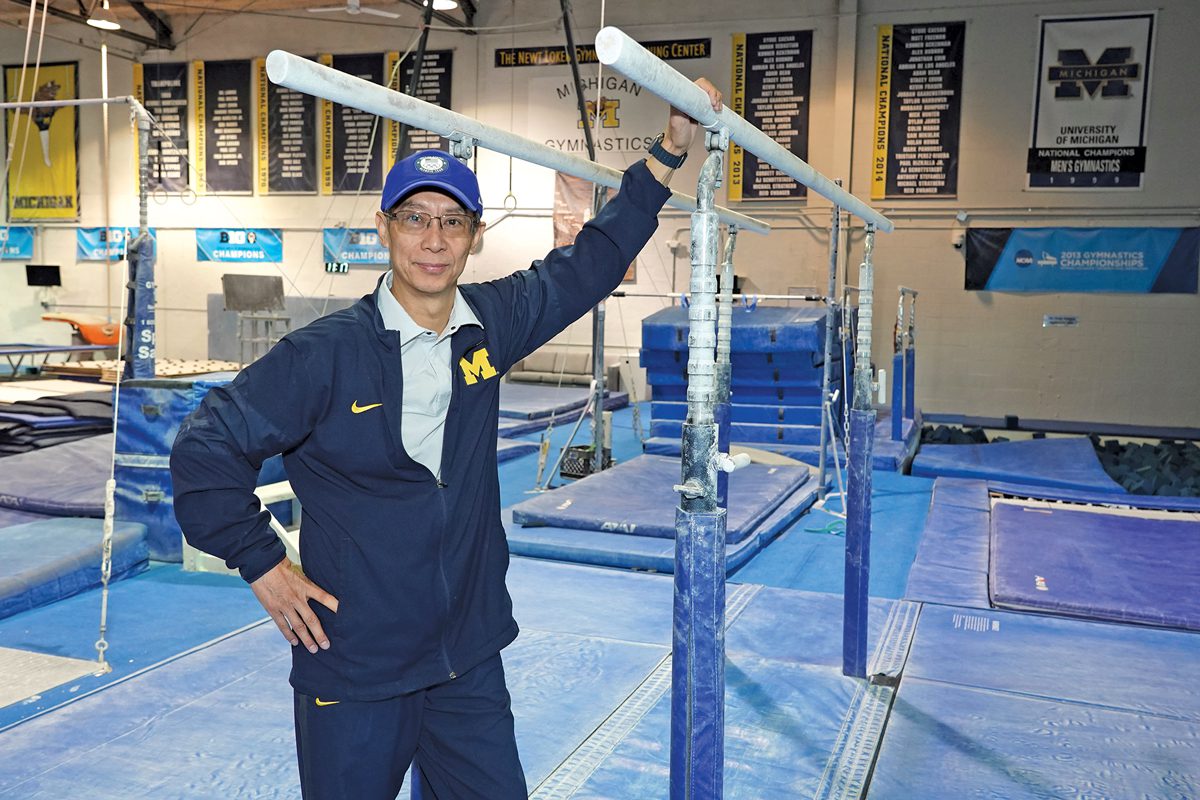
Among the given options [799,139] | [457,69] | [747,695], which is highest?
[457,69]

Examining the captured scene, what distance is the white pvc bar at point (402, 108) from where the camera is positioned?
5.46 ft

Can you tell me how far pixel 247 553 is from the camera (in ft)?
5.23

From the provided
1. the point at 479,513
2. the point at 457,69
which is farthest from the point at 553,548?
the point at 457,69

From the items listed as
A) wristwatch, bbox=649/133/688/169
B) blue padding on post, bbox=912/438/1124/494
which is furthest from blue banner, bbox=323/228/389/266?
wristwatch, bbox=649/133/688/169

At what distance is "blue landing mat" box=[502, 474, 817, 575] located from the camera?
4.98 m

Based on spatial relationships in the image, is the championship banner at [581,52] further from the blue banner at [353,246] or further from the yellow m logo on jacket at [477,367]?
the yellow m logo on jacket at [477,367]

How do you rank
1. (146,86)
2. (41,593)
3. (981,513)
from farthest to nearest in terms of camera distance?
(146,86) → (981,513) → (41,593)

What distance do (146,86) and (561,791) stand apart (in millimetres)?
15486

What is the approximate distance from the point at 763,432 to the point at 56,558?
19.6 feet

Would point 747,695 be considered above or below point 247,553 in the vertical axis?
below

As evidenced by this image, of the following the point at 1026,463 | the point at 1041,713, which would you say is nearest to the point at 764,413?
the point at 1026,463

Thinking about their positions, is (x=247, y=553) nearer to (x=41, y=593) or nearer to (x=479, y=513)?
(x=479, y=513)

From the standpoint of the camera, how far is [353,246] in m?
14.1

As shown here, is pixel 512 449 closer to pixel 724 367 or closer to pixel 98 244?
pixel 724 367
